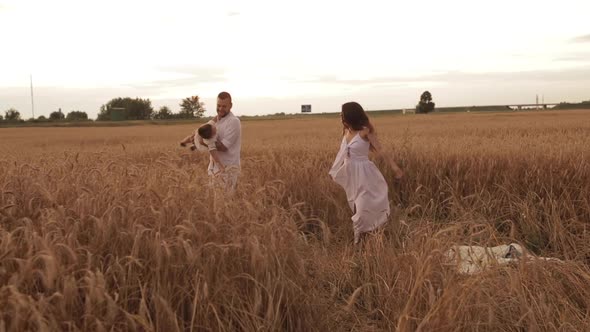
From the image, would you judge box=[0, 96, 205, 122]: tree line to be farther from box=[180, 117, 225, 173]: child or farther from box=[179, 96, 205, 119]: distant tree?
box=[180, 117, 225, 173]: child

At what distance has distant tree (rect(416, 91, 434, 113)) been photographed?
96.4 meters

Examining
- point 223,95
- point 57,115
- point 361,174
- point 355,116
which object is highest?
point 57,115

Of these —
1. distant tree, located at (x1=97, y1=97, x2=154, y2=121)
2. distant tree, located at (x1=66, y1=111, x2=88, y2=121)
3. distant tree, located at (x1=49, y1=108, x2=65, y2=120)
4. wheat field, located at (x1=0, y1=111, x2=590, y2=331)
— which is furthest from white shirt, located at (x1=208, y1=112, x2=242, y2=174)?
distant tree, located at (x1=97, y1=97, x2=154, y2=121)

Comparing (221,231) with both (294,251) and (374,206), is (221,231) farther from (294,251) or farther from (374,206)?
(374,206)

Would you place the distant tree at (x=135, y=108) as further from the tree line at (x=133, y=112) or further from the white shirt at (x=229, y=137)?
the white shirt at (x=229, y=137)

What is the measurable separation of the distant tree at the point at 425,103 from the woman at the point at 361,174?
310ft

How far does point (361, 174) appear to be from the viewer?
510 centimetres

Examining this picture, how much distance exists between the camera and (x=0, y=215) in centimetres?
276

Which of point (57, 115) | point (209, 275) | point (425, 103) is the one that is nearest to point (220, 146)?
point (209, 275)

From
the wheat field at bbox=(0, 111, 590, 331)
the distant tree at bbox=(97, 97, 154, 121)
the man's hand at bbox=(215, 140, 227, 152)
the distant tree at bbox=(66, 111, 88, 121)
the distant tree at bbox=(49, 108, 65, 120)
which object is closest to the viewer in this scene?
the wheat field at bbox=(0, 111, 590, 331)

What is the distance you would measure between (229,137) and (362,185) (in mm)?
1595

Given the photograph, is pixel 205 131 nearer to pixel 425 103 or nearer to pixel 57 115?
pixel 57 115

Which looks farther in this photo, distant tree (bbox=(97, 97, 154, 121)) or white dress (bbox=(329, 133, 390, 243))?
distant tree (bbox=(97, 97, 154, 121))

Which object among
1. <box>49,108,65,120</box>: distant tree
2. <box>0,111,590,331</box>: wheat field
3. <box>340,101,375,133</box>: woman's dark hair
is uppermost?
<box>49,108,65,120</box>: distant tree
